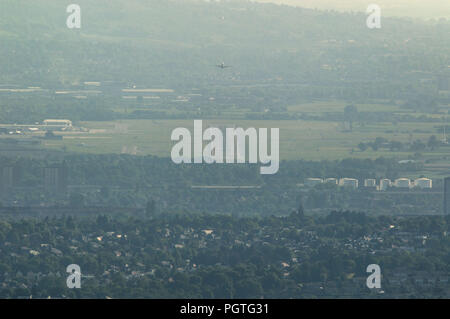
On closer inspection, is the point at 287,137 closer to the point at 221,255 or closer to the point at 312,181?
the point at 312,181

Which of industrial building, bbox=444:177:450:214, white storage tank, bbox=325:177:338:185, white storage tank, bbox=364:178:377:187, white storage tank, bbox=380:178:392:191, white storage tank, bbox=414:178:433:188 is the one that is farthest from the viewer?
white storage tank, bbox=325:177:338:185


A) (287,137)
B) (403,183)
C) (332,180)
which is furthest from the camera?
(287,137)

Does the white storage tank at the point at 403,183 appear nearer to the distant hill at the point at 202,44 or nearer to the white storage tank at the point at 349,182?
the white storage tank at the point at 349,182

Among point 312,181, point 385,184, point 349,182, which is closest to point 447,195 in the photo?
point 385,184

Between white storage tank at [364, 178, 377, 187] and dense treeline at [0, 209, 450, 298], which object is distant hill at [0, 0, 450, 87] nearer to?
white storage tank at [364, 178, 377, 187]

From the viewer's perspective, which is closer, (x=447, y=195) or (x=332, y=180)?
(x=447, y=195)

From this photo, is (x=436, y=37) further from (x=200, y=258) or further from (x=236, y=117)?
(x=200, y=258)

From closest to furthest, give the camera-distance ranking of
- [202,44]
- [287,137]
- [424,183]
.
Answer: [424,183] < [287,137] < [202,44]

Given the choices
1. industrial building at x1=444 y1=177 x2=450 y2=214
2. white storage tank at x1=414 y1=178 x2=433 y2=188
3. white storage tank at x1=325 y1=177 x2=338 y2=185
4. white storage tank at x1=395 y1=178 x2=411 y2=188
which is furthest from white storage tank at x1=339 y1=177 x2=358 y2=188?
industrial building at x1=444 y1=177 x2=450 y2=214

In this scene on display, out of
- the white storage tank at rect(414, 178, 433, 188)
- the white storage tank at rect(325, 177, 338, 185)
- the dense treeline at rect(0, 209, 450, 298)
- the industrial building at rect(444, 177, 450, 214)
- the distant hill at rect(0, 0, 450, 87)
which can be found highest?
the distant hill at rect(0, 0, 450, 87)

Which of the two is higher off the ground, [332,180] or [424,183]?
[332,180]

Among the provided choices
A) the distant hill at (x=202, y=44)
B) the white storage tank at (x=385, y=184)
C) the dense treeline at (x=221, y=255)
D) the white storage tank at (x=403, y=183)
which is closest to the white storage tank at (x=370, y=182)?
the white storage tank at (x=385, y=184)
